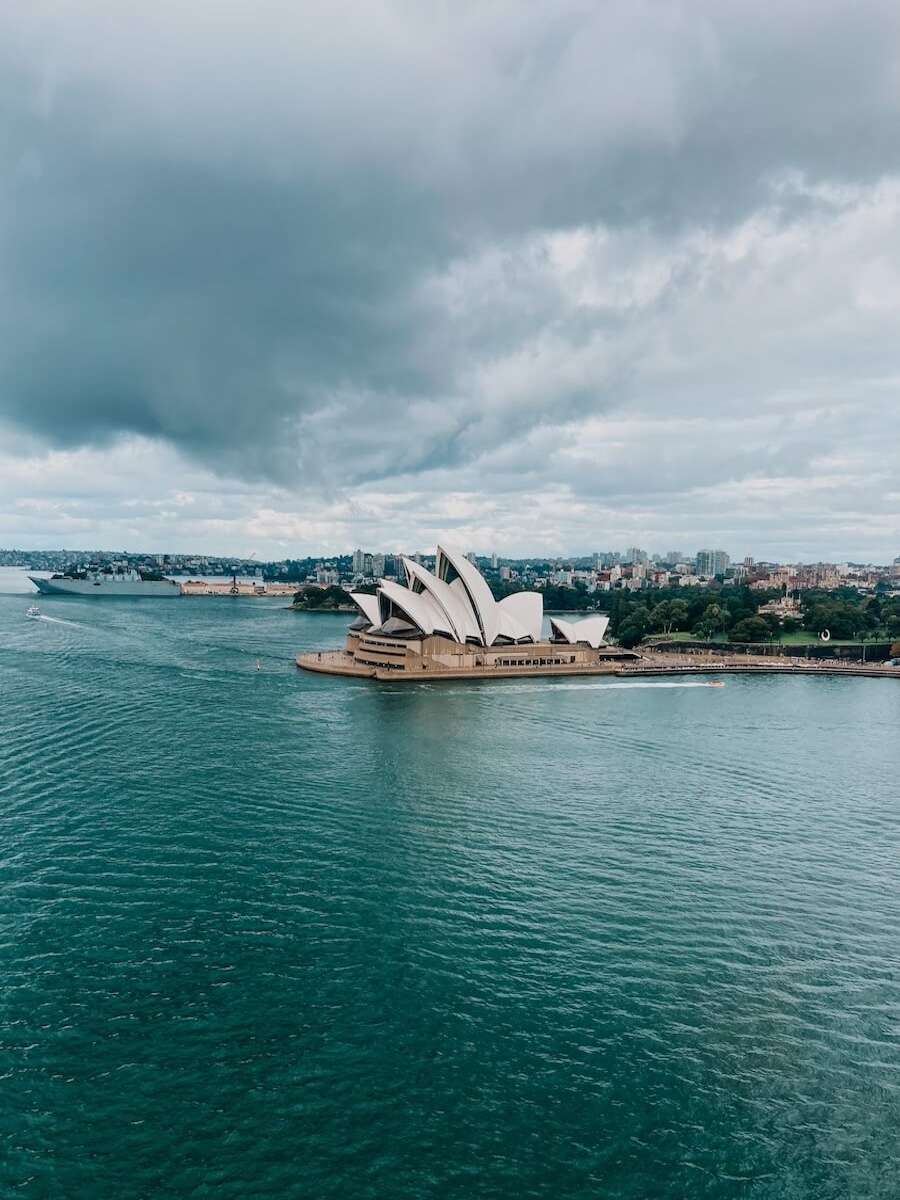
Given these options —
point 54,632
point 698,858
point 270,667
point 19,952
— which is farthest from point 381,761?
point 54,632

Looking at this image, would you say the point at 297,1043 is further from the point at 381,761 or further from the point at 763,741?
the point at 763,741

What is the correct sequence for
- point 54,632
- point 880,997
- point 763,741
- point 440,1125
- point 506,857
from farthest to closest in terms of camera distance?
point 54,632 → point 763,741 → point 506,857 → point 880,997 → point 440,1125

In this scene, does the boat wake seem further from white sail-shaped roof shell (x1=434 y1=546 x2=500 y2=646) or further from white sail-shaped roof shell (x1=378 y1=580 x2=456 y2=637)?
white sail-shaped roof shell (x1=434 y1=546 x2=500 y2=646)

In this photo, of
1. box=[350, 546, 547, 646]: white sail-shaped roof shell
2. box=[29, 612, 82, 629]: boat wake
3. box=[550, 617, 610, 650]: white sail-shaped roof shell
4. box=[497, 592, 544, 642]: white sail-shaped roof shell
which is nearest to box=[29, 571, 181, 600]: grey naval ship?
box=[29, 612, 82, 629]: boat wake

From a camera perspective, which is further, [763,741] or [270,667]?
[270,667]

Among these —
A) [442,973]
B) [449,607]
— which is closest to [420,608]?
[449,607]

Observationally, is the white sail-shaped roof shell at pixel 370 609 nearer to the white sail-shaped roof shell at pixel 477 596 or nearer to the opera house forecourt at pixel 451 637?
the opera house forecourt at pixel 451 637
